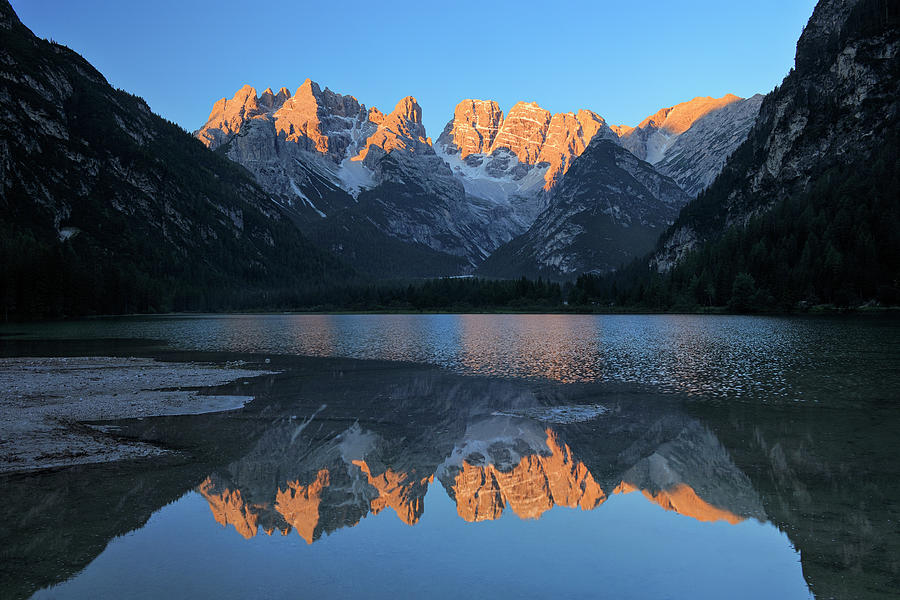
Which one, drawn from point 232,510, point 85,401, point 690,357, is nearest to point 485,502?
point 232,510

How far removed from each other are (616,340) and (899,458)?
57813 millimetres

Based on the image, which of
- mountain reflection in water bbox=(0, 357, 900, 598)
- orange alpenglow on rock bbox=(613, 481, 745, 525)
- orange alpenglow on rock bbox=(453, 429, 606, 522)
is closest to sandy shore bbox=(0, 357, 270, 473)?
mountain reflection in water bbox=(0, 357, 900, 598)

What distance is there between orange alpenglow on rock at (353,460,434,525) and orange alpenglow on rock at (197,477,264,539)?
3232mm

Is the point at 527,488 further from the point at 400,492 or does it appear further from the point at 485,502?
the point at 400,492

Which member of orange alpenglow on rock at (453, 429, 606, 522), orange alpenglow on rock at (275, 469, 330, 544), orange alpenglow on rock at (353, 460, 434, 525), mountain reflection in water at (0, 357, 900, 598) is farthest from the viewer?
orange alpenglow on rock at (453, 429, 606, 522)

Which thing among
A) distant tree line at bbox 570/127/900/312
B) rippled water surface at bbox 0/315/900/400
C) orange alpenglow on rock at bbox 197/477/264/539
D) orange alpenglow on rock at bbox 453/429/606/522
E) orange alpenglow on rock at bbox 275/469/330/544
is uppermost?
distant tree line at bbox 570/127/900/312

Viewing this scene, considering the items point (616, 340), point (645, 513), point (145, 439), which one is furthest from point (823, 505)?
point (616, 340)

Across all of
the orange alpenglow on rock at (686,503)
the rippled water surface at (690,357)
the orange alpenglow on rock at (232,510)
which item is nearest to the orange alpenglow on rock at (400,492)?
the orange alpenglow on rock at (232,510)

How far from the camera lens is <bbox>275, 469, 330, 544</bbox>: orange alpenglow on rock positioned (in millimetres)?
14547

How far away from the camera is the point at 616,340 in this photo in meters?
76.7

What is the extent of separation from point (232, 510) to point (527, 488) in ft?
28.6

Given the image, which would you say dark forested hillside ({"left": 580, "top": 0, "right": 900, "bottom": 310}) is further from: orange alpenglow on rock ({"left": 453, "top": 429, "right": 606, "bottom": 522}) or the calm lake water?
orange alpenglow on rock ({"left": 453, "top": 429, "right": 606, "bottom": 522})

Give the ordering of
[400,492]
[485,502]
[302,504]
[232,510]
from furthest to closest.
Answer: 1. [400,492]
2. [485,502]
3. [302,504]
4. [232,510]

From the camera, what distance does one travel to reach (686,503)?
53.0 feet
